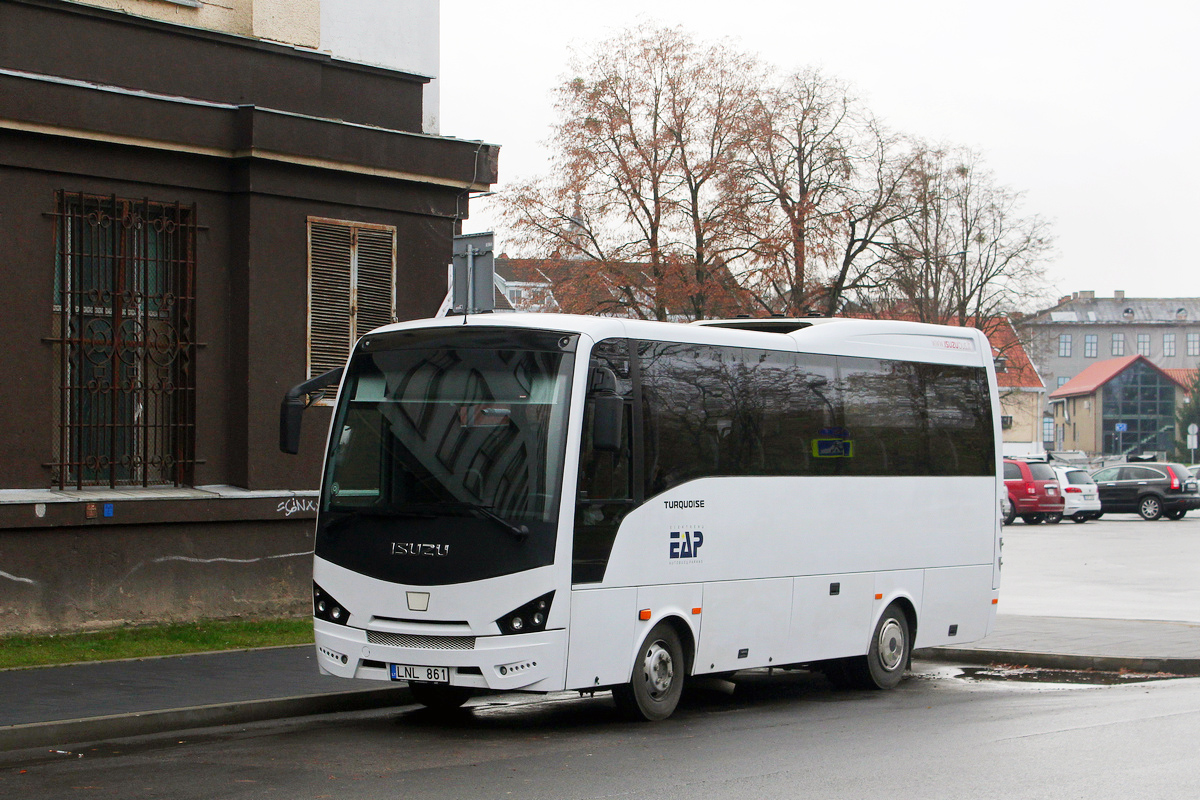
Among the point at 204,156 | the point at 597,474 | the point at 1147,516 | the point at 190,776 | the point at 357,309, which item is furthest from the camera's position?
the point at 1147,516

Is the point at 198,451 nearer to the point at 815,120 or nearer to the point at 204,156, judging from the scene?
the point at 204,156

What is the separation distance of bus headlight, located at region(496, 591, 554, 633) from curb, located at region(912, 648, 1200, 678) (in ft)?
21.8

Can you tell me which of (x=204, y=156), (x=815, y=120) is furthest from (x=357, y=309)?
(x=815, y=120)

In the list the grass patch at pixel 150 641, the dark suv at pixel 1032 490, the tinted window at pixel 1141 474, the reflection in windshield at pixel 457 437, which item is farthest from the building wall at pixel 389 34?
the tinted window at pixel 1141 474

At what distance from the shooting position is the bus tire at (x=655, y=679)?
34.0 feet

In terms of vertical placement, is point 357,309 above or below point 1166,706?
above

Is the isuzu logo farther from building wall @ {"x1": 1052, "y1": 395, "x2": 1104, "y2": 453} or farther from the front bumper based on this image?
building wall @ {"x1": 1052, "y1": 395, "x2": 1104, "y2": 453}

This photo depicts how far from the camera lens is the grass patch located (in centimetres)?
1230

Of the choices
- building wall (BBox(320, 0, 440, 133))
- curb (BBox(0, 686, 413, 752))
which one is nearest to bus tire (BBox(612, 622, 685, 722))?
curb (BBox(0, 686, 413, 752))

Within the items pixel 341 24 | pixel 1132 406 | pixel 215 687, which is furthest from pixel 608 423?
pixel 1132 406

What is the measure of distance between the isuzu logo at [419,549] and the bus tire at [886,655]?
454 centimetres

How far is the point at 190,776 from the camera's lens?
817 centimetres

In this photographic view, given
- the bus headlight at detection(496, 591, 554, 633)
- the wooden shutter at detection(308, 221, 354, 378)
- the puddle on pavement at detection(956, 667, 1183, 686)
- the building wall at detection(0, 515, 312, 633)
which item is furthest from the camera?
the wooden shutter at detection(308, 221, 354, 378)

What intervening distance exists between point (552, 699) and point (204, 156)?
666 centimetres
